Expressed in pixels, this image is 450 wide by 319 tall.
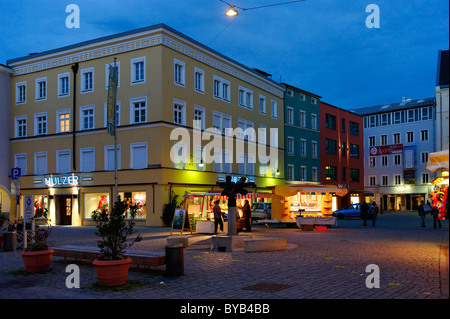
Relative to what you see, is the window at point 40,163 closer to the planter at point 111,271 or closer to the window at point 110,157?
the window at point 110,157

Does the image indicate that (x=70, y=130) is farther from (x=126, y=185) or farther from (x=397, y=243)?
(x=397, y=243)

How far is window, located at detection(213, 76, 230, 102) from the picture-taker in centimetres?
4019

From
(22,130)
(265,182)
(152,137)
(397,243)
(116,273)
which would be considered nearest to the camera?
(116,273)

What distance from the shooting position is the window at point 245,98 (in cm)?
4391

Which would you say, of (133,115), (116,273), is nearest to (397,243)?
(116,273)

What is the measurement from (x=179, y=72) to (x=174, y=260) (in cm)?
2642

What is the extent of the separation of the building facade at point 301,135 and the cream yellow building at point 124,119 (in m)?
9.52

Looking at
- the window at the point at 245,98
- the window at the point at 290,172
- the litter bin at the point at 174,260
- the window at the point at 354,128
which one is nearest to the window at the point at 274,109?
the window at the point at 245,98

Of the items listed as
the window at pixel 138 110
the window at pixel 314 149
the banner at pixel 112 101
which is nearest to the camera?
the banner at pixel 112 101

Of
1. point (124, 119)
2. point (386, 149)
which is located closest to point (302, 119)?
point (386, 149)

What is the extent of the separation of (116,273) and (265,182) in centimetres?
3708

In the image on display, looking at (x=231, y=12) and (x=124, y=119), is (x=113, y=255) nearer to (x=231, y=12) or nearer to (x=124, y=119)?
(x=231, y=12)

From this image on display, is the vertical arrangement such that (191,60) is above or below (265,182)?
above

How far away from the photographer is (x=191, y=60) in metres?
36.9
